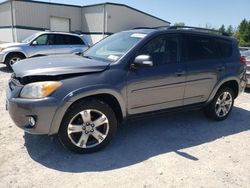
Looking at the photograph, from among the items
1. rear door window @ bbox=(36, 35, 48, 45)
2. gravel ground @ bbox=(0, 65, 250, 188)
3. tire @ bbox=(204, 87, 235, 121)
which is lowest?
gravel ground @ bbox=(0, 65, 250, 188)

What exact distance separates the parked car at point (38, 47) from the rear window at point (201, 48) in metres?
5.88

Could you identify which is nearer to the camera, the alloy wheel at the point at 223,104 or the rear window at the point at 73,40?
the alloy wheel at the point at 223,104

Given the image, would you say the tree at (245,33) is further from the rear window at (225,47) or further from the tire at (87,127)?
the tire at (87,127)

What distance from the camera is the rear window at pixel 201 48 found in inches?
187

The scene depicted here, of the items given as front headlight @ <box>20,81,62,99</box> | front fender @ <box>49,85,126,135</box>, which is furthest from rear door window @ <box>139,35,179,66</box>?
front headlight @ <box>20,81,62,99</box>

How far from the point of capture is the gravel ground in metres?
3.30

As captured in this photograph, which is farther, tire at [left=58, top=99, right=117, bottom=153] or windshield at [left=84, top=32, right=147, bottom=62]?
windshield at [left=84, top=32, right=147, bottom=62]

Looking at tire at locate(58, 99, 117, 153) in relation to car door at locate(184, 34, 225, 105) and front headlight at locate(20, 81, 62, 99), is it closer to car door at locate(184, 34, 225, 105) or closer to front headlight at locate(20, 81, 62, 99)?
front headlight at locate(20, 81, 62, 99)

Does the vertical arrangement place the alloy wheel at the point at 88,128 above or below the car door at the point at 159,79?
below

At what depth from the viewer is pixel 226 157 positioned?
405cm

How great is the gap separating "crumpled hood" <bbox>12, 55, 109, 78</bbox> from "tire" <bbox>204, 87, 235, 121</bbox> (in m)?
2.59

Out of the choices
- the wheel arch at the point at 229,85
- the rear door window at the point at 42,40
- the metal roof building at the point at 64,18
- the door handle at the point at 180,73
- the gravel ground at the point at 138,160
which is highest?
the metal roof building at the point at 64,18

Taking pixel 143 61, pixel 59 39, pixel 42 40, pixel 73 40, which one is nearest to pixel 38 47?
pixel 42 40

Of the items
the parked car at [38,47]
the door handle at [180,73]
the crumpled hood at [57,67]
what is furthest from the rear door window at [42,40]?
the door handle at [180,73]
